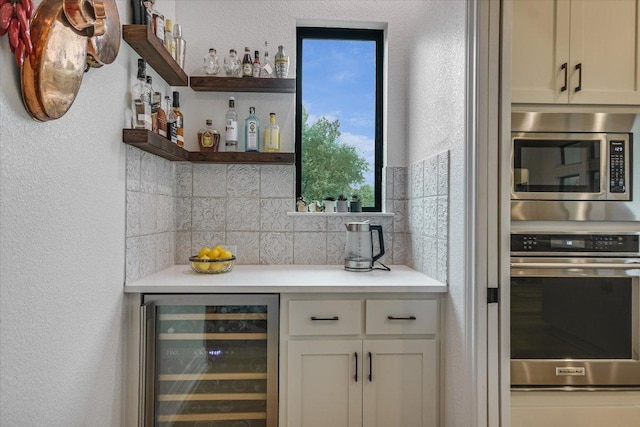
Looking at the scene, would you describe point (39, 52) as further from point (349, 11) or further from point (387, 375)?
point (349, 11)

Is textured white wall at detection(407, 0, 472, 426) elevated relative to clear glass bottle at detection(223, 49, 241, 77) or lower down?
lower down

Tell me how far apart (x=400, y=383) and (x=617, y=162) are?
4.82ft

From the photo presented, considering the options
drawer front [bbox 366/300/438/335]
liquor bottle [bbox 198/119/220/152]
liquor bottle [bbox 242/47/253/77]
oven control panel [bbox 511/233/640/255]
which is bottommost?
drawer front [bbox 366/300/438/335]

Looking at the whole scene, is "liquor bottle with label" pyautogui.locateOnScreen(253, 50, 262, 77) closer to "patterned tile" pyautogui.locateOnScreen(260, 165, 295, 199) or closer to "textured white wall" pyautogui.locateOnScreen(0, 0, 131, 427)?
"patterned tile" pyautogui.locateOnScreen(260, 165, 295, 199)

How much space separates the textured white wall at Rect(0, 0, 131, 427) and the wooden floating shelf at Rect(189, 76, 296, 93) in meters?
0.63

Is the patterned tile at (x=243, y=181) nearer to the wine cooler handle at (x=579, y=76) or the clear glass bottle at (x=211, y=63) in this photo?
the clear glass bottle at (x=211, y=63)

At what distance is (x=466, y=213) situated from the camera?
4.94 ft

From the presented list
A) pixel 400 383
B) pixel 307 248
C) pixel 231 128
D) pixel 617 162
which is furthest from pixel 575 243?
pixel 231 128

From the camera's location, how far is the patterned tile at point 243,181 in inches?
94.9

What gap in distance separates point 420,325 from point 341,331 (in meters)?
0.38

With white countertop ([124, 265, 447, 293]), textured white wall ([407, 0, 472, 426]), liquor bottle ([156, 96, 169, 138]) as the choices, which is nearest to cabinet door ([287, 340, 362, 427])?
white countertop ([124, 265, 447, 293])

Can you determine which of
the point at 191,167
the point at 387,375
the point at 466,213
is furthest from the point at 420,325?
the point at 191,167

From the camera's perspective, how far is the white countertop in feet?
5.62

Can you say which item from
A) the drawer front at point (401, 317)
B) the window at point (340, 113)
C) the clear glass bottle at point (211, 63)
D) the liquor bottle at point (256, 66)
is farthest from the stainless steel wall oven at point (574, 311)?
the clear glass bottle at point (211, 63)
